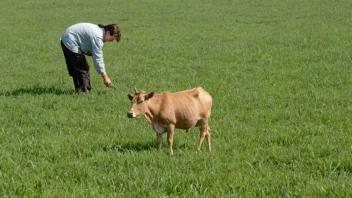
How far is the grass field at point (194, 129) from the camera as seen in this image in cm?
612

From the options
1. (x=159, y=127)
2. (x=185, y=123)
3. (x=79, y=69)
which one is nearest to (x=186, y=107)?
(x=185, y=123)

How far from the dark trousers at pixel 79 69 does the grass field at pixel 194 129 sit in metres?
0.29

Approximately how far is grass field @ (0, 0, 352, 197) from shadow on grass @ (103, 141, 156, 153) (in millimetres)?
17

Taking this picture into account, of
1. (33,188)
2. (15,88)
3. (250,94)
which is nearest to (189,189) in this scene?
(33,188)

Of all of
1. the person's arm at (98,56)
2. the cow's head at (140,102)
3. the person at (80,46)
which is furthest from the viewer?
the person at (80,46)

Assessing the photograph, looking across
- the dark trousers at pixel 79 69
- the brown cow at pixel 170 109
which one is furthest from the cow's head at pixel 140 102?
the dark trousers at pixel 79 69

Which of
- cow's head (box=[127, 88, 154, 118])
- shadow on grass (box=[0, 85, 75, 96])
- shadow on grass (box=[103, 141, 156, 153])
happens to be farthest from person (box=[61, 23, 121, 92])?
cow's head (box=[127, 88, 154, 118])

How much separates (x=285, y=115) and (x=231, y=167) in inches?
130

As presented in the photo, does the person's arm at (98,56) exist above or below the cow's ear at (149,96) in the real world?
below

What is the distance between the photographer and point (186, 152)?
7305 mm

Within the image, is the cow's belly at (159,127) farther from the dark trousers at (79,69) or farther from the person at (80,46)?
the dark trousers at (79,69)

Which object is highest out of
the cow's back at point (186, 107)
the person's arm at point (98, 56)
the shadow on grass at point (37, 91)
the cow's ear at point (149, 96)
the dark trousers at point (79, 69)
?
the cow's ear at point (149, 96)

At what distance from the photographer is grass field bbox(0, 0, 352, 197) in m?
6.12

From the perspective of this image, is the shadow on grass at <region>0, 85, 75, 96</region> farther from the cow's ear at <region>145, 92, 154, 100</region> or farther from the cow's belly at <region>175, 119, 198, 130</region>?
the cow's ear at <region>145, 92, 154, 100</region>
